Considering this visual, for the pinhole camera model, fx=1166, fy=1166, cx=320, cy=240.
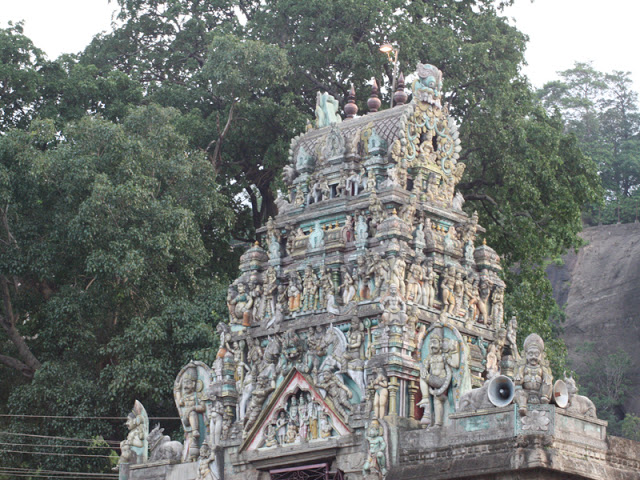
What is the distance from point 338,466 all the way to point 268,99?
14636 mm

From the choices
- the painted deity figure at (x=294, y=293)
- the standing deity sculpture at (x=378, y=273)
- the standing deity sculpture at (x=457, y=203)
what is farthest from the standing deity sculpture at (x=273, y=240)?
the standing deity sculpture at (x=457, y=203)

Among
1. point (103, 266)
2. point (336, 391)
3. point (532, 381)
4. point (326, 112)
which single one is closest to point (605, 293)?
point (103, 266)

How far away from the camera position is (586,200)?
2917cm

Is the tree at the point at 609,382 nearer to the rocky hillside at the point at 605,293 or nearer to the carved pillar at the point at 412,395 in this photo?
the rocky hillside at the point at 605,293

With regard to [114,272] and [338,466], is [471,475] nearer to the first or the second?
[338,466]

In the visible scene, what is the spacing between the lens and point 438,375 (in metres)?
17.0

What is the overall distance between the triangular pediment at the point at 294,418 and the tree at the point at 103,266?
5.68m

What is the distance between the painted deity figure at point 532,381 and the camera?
1521cm

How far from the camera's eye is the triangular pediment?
17.8 metres

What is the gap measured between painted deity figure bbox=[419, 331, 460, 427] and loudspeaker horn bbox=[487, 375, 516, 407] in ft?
3.91

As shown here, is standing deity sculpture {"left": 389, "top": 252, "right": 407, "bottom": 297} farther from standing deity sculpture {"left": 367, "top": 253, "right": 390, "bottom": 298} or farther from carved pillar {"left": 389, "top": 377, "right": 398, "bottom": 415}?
carved pillar {"left": 389, "top": 377, "right": 398, "bottom": 415}

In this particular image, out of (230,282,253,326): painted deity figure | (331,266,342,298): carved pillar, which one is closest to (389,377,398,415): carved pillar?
(331,266,342,298): carved pillar

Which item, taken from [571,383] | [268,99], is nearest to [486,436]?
[571,383]

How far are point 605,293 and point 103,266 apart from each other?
31896 millimetres
